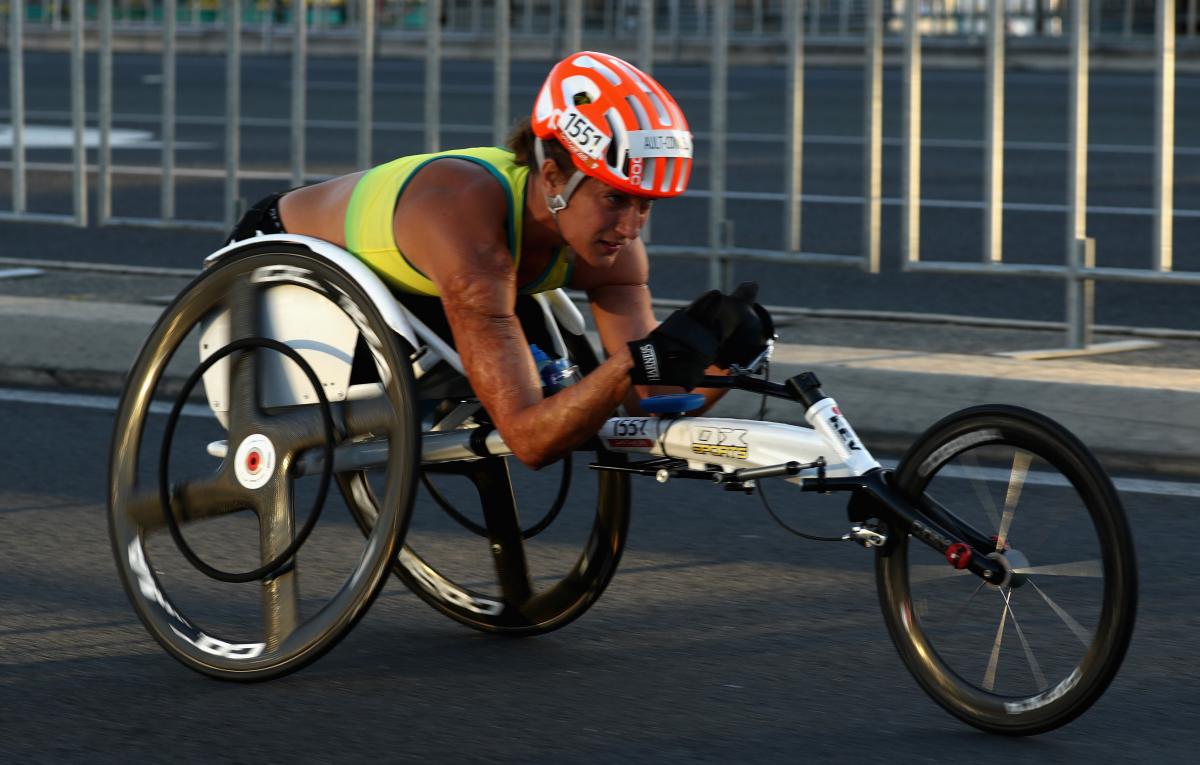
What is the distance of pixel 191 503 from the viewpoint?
15.2 feet

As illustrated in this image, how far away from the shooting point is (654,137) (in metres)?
4.17

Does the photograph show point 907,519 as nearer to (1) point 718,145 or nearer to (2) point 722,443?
(2) point 722,443

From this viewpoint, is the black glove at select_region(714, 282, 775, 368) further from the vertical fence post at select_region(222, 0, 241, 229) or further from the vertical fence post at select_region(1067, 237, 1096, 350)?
the vertical fence post at select_region(222, 0, 241, 229)

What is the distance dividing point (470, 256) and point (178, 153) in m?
12.8

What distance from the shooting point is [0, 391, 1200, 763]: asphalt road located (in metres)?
4.09

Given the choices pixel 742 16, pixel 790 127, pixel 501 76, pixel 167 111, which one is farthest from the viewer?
pixel 742 16

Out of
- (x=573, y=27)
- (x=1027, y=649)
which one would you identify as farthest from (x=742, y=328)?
(x=573, y=27)

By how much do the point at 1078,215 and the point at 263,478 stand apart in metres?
4.33

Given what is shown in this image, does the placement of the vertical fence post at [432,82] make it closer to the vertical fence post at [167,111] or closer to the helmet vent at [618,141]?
the vertical fence post at [167,111]

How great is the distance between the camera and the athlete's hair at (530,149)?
4281 mm

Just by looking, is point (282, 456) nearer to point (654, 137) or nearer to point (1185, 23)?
point (654, 137)

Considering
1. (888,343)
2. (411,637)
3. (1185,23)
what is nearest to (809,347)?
(888,343)

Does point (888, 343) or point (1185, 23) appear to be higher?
point (1185, 23)

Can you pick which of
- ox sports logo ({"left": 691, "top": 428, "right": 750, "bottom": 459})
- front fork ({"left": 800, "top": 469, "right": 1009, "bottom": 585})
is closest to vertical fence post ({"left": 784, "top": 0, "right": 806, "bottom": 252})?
ox sports logo ({"left": 691, "top": 428, "right": 750, "bottom": 459})
